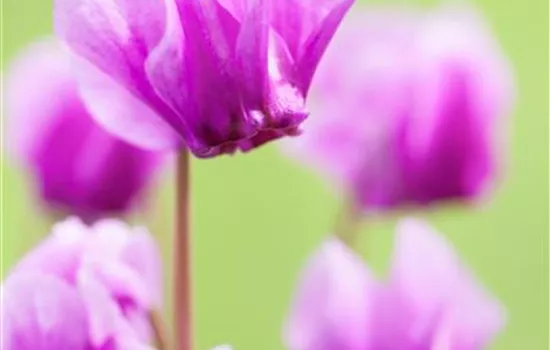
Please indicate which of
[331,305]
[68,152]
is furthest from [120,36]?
[68,152]

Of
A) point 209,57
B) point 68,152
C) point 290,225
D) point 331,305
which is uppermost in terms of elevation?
point 209,57

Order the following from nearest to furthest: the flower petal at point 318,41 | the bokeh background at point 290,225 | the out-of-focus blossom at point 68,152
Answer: the flower petal at point 318,41, the out-of-focus blossom at point 68,152, the bokeh background at point 290,225

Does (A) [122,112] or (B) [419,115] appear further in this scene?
(B) [419,115]

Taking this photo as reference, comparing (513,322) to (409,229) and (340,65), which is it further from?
(409,229)

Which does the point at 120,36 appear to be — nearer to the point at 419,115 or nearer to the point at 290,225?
the point at 419,115

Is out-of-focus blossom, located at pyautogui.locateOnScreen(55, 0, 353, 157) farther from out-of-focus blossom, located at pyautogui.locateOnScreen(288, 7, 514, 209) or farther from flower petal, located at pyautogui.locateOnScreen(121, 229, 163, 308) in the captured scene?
out-of-focus blossom, located at pyautogui.locateOnScreen(288, 7, 514, 209)

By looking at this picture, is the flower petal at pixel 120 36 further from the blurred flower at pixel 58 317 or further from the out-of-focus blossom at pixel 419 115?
the out-of-focus blossom at pixel 419 115

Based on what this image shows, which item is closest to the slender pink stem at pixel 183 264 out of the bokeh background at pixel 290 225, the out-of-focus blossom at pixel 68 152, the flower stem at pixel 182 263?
the flower stem at pixel 182 263

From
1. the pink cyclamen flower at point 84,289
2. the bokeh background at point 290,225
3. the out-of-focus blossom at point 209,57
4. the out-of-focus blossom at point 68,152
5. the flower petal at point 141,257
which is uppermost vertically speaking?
the out-of-focus blossom at point 209,57
